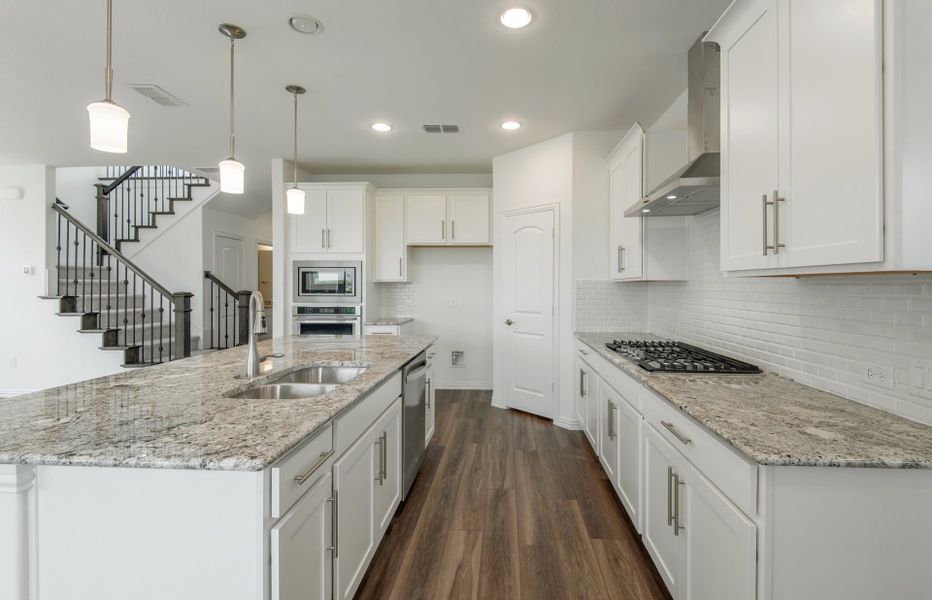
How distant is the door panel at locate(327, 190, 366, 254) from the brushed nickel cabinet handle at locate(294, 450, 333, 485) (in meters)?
3.79

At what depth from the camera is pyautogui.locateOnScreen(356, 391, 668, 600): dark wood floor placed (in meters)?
1.95

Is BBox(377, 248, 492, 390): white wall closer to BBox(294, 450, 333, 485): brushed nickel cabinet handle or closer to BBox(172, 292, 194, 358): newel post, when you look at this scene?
BBox(172, 292, 194, 358): newel post

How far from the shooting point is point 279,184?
16.4 ft

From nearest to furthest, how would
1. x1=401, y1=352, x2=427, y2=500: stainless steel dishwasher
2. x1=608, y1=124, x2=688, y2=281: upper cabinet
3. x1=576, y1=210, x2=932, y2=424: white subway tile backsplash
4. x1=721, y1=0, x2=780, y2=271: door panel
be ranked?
1. x1=576, y1=210, x2=932, y2=424: white subway tile backsplash
2. x1=721, y1=0, x2=780, y2=271: door panel
3. x1=401, y1=352, x2=427, y2=500: stainless steel dishwasher
4. x1=608, y1=124, x2=688, y2=281: upper cabinet

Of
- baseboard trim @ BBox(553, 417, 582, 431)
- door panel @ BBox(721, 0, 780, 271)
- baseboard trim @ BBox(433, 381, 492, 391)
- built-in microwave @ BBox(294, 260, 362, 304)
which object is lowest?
baseboard trim @ BBox(553, 417, 582, 431)

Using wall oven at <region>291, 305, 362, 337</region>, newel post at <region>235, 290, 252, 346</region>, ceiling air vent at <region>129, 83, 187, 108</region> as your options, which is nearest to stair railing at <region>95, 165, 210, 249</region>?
newel post at <region>235, 290, 252, 346</region>

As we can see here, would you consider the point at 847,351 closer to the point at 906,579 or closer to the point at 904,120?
the point at 906,579

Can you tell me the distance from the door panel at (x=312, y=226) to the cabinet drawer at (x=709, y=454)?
4088mm

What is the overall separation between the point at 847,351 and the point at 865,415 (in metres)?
0.33

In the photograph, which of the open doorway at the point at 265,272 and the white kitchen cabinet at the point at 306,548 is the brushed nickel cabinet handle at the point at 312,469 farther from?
the open doorway at the point at 265,272

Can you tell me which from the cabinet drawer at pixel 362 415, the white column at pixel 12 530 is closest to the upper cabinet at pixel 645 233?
the cabinet drawer at pixel 362 415

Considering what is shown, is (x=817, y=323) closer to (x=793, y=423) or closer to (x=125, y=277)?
(x=793, y=423)

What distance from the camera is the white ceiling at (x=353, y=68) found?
2.37 meters

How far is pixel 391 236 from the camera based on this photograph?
529cm
